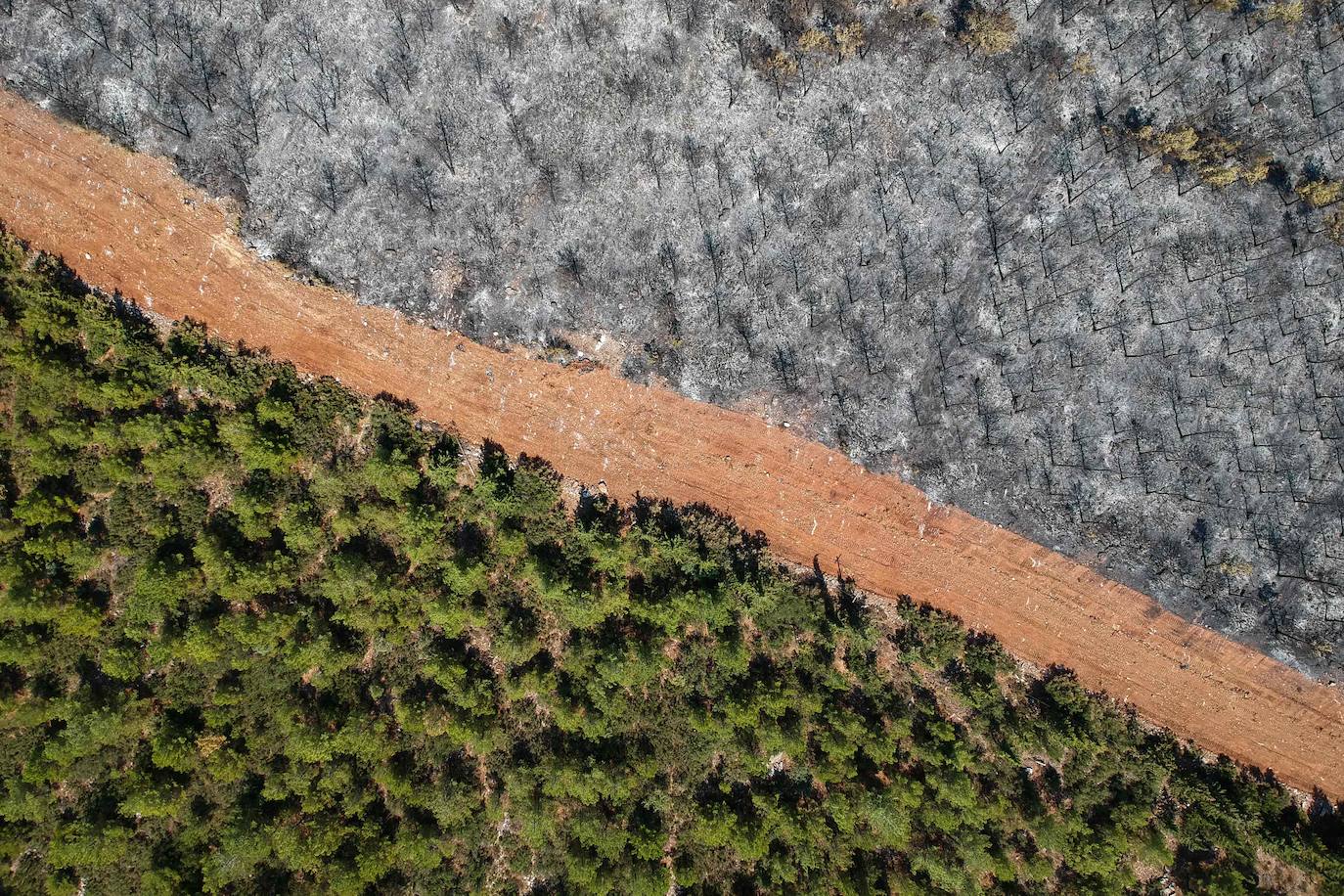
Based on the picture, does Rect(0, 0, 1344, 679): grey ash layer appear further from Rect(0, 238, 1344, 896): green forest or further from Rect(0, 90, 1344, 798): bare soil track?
Rect(0, 238, 1344, 896): green forest

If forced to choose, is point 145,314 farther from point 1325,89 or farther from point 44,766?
point 1325,89

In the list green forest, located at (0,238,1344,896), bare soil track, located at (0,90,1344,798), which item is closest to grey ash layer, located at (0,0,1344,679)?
bare soil track, located at (0,90,1344,798)

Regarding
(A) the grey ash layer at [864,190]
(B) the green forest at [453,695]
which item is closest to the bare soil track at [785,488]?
(B) the green forest at [453,695]

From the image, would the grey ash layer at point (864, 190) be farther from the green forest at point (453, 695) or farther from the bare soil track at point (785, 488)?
the green forest at point (453, 695)

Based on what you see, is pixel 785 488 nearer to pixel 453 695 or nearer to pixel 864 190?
pixel 864 190

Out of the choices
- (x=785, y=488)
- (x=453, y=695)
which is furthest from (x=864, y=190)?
(x=453, y=695)

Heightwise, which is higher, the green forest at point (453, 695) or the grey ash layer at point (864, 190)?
the grey ash layer at point (864, 190)
